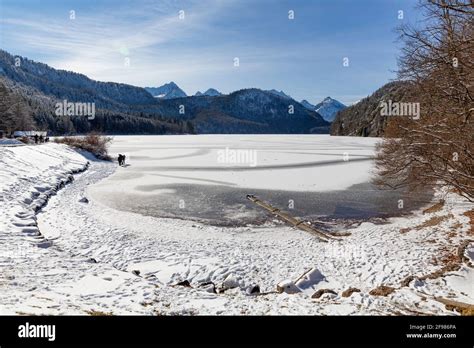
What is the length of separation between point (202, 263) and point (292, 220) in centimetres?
602

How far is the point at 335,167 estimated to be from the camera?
103 feet

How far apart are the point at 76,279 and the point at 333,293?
6.42 metres

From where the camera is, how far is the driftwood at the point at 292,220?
43.2ft

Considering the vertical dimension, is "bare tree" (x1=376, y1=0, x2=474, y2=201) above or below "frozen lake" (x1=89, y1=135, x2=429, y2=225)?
above

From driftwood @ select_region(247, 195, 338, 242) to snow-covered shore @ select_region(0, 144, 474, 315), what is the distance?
0.51 metres

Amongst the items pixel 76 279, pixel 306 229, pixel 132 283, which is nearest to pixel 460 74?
pixel 306 229

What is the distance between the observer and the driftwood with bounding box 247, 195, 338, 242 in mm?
13172
